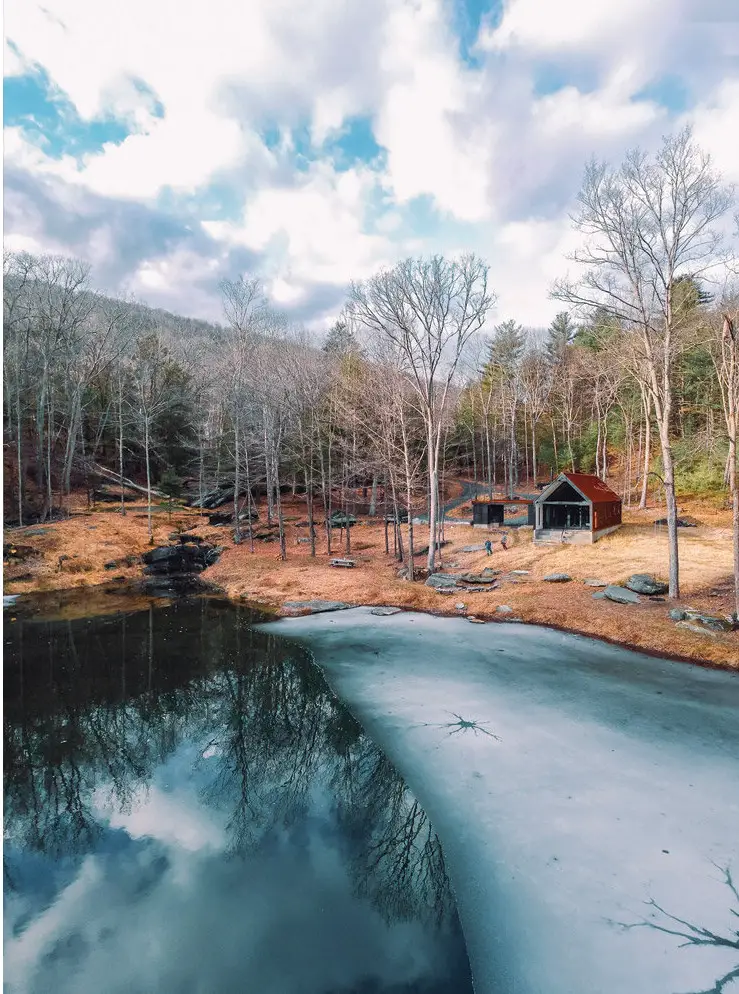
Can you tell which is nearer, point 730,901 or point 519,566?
point 730,901

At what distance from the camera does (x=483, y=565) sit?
23.0 metres

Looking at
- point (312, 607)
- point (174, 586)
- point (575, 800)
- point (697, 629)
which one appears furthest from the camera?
point (174, 586)

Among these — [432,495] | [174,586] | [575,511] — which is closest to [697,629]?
[432,495]

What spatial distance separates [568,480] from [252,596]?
1573 cm

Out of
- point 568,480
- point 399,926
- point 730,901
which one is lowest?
point 399,926

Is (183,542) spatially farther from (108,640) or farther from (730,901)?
(730,901)

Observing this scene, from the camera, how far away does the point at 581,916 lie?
18.3ft

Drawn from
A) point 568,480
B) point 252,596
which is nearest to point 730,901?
→ point 252,596

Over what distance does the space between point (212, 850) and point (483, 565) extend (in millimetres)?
17799

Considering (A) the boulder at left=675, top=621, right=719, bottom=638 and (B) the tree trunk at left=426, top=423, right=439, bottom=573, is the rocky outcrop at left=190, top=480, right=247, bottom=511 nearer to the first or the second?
(B) the tree trunk at left=426, top=423, right=439, bottom=573

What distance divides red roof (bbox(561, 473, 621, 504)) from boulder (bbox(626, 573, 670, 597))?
6.92 meters

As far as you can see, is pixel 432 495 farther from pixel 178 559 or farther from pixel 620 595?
pixel 178 559

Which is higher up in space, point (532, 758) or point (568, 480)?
point (568, 480)

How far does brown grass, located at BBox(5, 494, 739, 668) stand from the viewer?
1466cm
